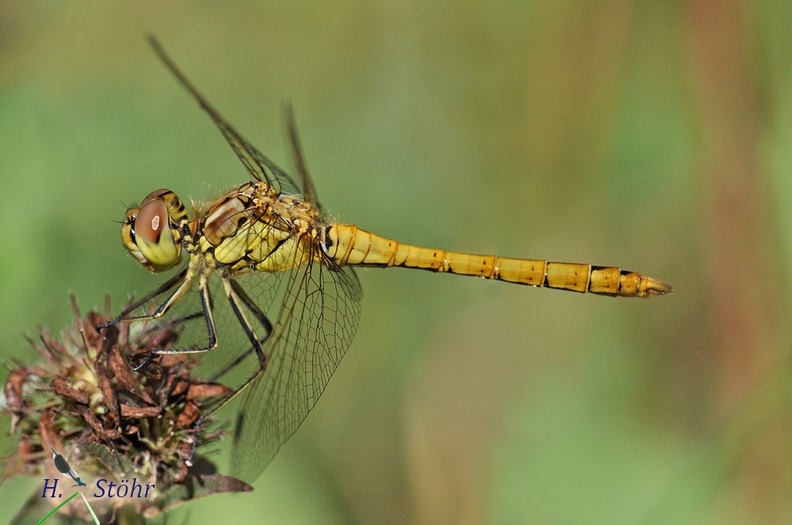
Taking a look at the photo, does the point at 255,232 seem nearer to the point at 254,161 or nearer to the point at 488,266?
the point at 254,161

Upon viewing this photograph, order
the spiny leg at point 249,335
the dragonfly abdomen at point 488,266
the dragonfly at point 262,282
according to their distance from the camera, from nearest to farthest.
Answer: the dragonfly at point 262,282
the spiny leg at point 249,335
the dragonfly abdomen at point 488,266

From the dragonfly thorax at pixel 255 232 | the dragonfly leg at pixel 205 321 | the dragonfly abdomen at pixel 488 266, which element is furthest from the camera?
the dragonfly abdomen at pixel 488 266

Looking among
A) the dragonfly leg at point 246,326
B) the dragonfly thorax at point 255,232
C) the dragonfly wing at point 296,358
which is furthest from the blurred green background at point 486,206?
the dragonfly thorax at point 255,232

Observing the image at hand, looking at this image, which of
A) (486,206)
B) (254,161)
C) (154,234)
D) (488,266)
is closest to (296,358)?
(154,234)

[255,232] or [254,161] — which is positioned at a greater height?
[254,161]

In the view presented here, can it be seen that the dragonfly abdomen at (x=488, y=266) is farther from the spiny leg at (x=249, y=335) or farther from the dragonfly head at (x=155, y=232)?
the dragonfly head at (x=155, y=232)

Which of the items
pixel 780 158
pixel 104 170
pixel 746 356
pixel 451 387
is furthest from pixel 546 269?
pixel 104 170

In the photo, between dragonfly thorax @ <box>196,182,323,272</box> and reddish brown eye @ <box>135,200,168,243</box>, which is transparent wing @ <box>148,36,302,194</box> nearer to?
dragonfly thorax @ <box>196,182,323,272</box>
